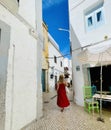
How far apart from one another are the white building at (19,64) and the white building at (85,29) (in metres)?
2.84

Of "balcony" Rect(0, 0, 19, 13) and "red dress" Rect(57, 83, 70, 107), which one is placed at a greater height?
"balcony" Rect(0, 0, 19, 13)

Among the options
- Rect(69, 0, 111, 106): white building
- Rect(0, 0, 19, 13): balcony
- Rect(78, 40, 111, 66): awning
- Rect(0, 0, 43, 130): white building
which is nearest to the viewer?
Rect(0, 0, 43, 130): white building

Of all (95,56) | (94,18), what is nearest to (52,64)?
(94,18)

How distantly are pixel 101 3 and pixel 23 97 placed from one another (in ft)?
19.7

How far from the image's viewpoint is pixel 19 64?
151 inches

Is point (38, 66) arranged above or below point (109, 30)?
below

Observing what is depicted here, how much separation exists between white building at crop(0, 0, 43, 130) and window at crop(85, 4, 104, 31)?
10.3 feet

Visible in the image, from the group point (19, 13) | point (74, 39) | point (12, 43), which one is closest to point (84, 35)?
point (74, 39)

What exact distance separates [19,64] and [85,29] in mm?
4646

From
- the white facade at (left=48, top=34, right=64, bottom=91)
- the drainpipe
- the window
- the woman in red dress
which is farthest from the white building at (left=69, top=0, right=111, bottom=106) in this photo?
the white facade at (left=48, top=34, right=64, bottom=91)

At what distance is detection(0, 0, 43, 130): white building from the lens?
323cm

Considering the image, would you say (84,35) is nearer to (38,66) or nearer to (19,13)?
(38,66)

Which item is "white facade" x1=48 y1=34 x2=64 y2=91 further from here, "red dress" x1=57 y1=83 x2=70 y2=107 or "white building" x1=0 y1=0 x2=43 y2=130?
"white building" x1=0 y1=0 x2=43 y2=130

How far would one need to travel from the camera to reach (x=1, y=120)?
9.84 feet
